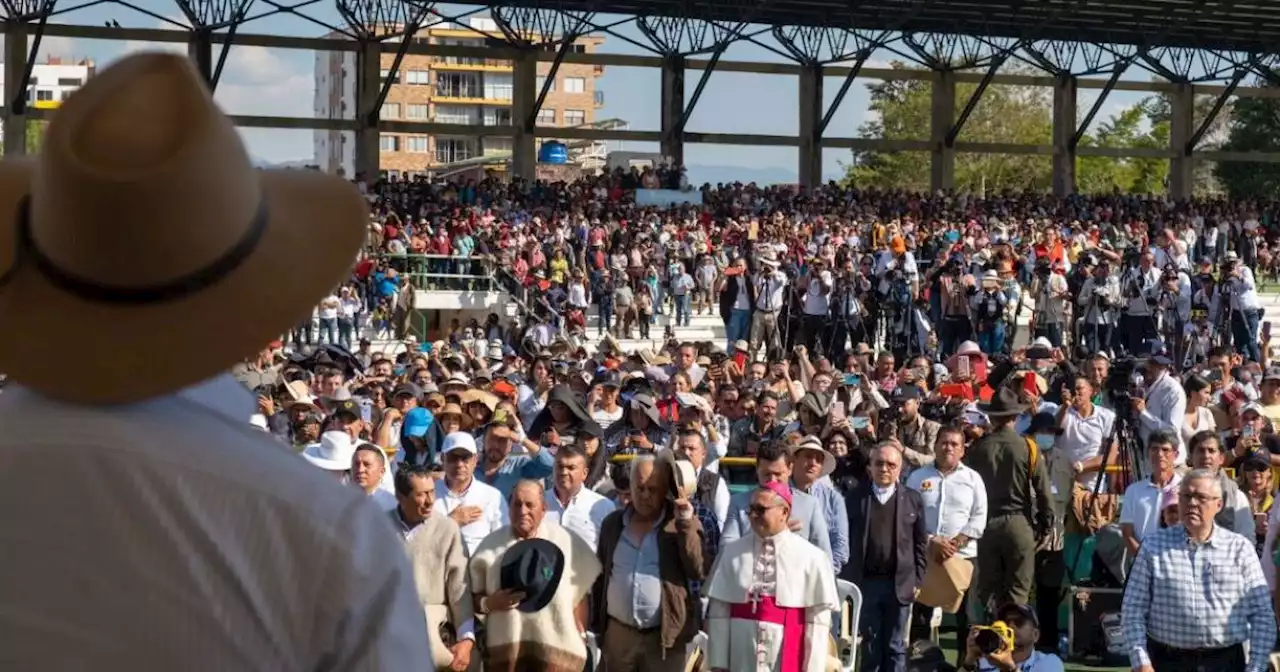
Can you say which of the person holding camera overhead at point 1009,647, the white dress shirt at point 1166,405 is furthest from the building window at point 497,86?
the person holding camera overhead at point 1009,647

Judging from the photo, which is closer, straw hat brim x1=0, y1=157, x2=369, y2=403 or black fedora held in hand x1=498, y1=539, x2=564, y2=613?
straw hat brim x1=0, y1=157, x2=369, y2=403

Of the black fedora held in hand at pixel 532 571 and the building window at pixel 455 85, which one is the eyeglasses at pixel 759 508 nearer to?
the black fedora held in hand at pixel 532 571

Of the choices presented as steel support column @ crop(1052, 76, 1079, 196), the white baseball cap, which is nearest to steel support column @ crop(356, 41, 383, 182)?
steel support column @ crop(1052, 76, 1079, 196)

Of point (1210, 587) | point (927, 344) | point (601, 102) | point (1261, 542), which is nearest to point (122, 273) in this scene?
point (1210, 587)

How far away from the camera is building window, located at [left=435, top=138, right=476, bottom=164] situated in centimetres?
12812

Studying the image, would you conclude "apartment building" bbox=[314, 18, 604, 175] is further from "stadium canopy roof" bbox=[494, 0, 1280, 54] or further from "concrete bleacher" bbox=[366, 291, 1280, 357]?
"concrete bleacher" bbox=[366, 291, 1280, 357]

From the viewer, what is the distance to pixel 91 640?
1494 millimetres

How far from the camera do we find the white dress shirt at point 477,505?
823 centimetres

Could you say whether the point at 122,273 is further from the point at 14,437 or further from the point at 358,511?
the point at 358,511

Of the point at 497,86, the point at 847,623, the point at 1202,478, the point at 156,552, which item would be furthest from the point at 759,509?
the point at 497,86

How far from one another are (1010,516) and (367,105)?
4242 cm

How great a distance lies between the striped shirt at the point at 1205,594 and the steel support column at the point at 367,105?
43825 mm

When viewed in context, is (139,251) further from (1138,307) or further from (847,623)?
(1138,307)

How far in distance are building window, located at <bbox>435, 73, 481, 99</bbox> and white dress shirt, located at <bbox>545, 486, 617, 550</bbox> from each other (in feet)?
411
